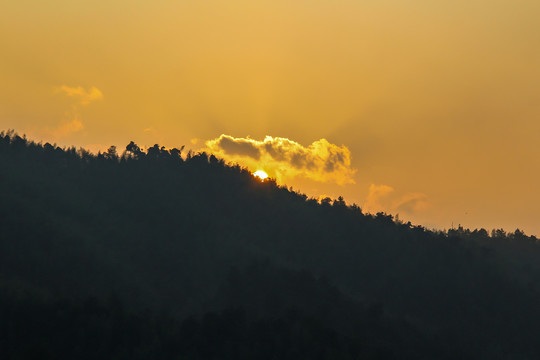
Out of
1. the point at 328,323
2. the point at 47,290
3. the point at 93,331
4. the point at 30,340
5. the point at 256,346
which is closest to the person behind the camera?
the point at 30,340

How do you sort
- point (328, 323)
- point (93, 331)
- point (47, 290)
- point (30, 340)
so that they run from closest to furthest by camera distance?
1. point (30, 340)
2. point (93, 331)
3. point (47, 290)
4. point (328, 323)

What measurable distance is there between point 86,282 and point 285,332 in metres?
56.3

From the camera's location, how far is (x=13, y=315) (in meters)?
148

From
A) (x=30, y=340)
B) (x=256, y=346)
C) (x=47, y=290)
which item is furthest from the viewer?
(x=47, y=290)

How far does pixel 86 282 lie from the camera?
195m

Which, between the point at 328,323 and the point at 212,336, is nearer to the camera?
the point at 212,336

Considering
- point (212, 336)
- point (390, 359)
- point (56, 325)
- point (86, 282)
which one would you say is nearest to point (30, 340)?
point (56, 325)

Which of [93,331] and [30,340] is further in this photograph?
[93,331]

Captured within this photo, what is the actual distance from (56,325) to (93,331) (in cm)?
726

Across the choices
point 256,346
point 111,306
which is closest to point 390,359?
point 256,346

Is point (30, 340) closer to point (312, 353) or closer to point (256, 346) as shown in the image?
point (256, 346)

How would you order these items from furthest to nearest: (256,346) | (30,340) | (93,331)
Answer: (256,346), (93,331), (30,340)

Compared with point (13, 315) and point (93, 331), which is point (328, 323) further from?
point (13, 315)

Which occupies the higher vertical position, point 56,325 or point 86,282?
point 86,282
